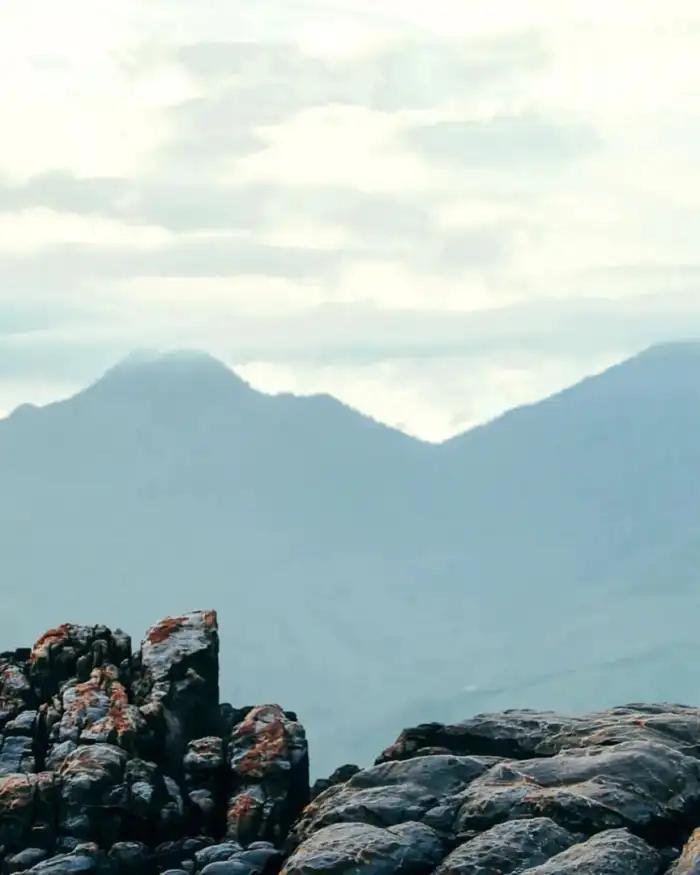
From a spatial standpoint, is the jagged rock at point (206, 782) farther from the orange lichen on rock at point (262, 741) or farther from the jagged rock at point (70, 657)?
the jagged rock at point (70, 657)

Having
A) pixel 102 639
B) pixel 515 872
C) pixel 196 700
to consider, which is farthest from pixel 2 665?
pixel 515 872

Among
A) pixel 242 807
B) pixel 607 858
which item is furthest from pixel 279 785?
pixel 607 858

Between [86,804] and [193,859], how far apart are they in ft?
13.1

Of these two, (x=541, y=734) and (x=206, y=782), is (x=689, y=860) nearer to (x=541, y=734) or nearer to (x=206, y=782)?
(x=541, y=734)

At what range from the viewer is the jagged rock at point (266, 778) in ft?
133

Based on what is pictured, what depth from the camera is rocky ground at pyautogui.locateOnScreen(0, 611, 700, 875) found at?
104ft

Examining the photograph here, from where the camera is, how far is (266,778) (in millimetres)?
41562

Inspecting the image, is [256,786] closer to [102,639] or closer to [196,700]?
[196,700]

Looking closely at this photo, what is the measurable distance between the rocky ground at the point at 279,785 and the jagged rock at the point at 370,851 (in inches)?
1.9

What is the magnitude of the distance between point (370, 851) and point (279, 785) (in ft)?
34.3

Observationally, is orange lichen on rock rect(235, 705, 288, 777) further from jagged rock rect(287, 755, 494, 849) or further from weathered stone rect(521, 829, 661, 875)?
weathered stone rect(521, 829, 661, 875)

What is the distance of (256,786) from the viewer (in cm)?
4147

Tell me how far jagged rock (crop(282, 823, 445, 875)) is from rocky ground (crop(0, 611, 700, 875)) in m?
0.05

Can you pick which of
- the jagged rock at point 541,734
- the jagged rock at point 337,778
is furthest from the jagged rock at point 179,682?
the jagged rock at point 541,734
